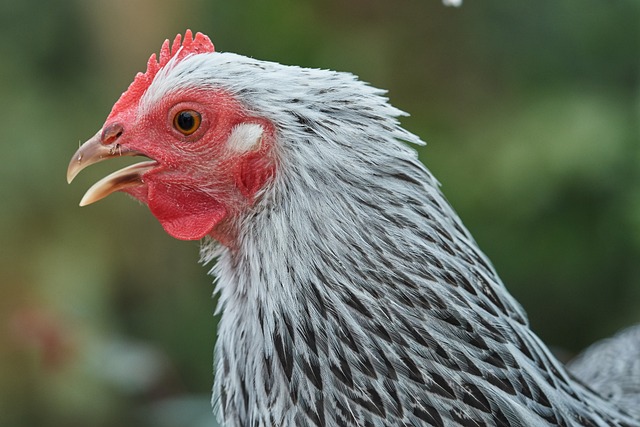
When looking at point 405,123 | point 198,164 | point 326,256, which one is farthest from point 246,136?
point 405,123

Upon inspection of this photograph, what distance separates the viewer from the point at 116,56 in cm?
432

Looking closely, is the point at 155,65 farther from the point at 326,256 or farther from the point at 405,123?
the point at 405,123

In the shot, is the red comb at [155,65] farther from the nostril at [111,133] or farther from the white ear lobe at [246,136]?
the white ear lobe at [246,136]

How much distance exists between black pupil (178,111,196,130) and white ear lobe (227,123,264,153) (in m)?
0.09

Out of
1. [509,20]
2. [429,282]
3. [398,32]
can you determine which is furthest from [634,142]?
[429,282]

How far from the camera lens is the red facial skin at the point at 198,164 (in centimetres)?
157

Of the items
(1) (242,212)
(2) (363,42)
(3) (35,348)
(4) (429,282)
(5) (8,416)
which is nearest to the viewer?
(4) (429,282)

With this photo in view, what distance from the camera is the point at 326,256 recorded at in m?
1.50

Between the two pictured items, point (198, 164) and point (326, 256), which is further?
point (198, 164)

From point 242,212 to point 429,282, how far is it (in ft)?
1.39

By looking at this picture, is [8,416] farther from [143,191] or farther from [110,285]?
[143,191]

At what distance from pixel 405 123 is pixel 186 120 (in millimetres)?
2888

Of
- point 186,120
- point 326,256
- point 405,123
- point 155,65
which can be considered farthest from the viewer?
point 405,123

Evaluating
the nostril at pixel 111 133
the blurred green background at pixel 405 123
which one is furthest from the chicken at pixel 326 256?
the blurred green background at pixel 405 123
